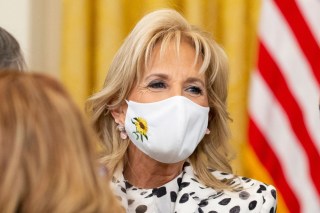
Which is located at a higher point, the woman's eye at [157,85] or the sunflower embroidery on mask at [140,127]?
the woman's eye at [157,85]

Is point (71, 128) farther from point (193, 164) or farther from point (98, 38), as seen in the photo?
point (98, 38)

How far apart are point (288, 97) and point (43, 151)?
5.22 feet

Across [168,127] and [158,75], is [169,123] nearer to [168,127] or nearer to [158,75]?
[168,127]

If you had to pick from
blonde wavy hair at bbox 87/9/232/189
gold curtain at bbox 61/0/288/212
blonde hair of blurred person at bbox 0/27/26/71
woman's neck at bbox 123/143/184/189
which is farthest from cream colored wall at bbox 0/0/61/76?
blonde hair of blurred person at bbox 0/27/26/71

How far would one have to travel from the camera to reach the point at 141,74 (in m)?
2.26

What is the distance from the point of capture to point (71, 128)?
1349mm

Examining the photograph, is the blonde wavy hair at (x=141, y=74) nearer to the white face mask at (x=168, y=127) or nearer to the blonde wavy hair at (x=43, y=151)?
the white face mask at (x=168, y=127)

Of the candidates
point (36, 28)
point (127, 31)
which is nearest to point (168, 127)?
point (127, 31)

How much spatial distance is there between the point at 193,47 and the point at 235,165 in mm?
799

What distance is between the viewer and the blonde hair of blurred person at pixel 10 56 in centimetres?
185

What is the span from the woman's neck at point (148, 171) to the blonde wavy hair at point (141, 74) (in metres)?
0.04

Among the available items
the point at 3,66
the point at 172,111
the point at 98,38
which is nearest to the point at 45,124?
the point at 3,66

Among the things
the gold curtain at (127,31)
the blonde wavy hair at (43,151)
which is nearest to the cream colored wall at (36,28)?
the gold curtain at (127,31)

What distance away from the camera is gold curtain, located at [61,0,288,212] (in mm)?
2959
